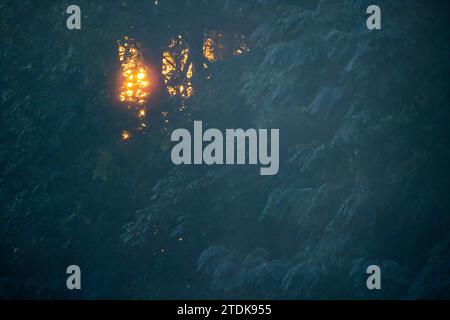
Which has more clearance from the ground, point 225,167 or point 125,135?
point 125,135

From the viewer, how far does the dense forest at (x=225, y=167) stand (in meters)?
11.9

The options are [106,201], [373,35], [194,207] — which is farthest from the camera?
[106,201]

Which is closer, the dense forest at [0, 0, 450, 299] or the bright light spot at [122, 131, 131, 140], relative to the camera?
the dense forest at [0, 0, 450, 299]

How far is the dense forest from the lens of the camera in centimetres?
1187

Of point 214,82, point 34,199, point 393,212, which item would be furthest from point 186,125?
point 393,212

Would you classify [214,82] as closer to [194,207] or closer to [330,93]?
[194,207]

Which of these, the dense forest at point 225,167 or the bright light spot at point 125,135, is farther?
the bright light spot at point 125,135

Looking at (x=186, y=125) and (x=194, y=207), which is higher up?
(x=186, y=125)

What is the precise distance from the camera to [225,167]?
14.7 m

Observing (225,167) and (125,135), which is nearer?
(225,167)
